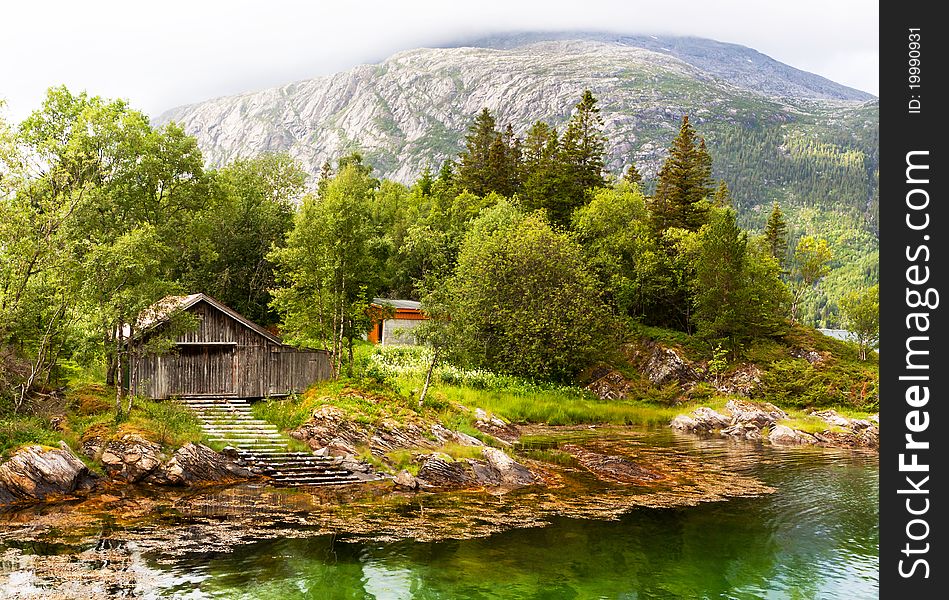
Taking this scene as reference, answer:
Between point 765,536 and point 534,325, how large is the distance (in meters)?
35.0

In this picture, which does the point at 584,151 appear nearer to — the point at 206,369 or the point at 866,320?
the point at 866,320

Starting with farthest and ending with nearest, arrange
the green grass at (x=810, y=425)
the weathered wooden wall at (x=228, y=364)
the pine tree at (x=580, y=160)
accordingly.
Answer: the pine tree at (x=580, y=160)
the green grass at (x=810, y=425)
the weathered wooden wall at (x=228, y=364)

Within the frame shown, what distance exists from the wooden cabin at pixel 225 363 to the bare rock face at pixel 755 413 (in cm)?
2844

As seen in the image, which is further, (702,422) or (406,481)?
(702,422)

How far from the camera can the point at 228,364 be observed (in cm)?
3984

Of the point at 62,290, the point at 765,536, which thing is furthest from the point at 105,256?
the point at 765,536

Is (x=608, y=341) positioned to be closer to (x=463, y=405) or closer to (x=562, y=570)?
(x=463, y=405)

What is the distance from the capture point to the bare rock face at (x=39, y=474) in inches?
1011

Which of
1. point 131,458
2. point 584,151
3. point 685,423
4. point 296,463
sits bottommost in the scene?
point 685,423

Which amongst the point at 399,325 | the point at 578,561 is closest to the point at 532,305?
the point at 399,325

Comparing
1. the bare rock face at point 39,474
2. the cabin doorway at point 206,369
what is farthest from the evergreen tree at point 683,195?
the bare rock face at point 39,474

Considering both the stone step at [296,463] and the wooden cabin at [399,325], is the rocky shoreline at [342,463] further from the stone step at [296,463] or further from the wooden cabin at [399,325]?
the wooden cabin at [399,325]

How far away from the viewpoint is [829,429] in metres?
49.2

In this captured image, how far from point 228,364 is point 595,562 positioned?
24.5 m
